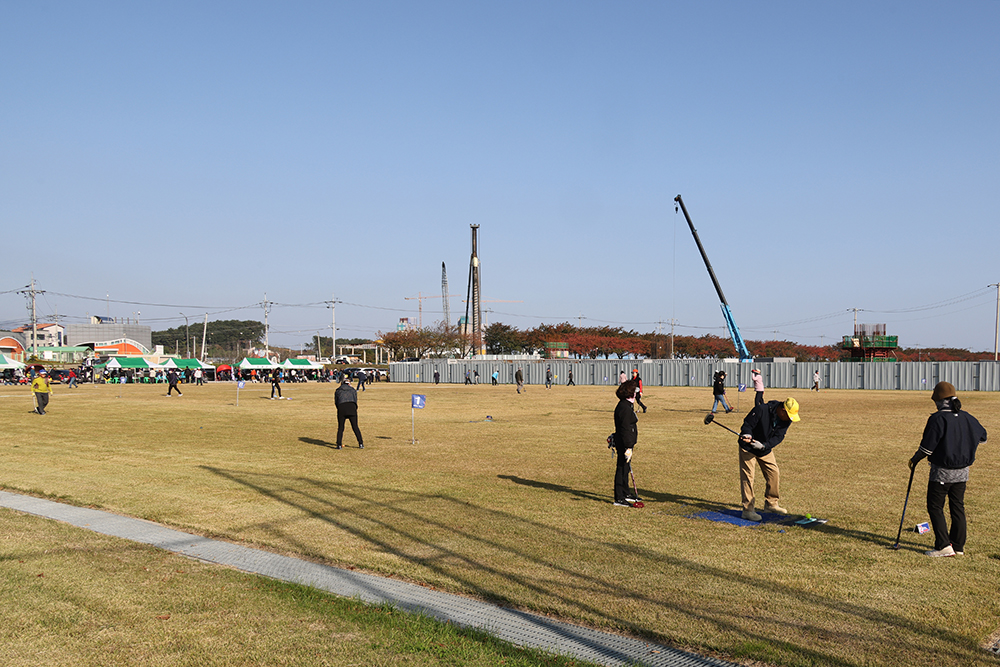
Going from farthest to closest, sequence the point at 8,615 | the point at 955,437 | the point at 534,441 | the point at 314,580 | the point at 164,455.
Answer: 1. the point at 534,441
2. the point at 164,455
3. the point at 955,437
4. the point at 314,580
5. the point at 8,615

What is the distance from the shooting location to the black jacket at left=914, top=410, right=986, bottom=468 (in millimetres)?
7660

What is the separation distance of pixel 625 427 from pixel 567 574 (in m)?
3.97

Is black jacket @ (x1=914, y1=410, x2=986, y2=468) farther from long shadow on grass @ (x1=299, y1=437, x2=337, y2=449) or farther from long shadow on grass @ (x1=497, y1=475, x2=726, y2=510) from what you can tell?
long shadow on grass @ (x1=299, y1=437, x2=337, y2=449)

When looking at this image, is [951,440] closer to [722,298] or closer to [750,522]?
[750,522]

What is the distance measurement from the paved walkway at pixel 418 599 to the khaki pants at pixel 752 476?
15.5 ft

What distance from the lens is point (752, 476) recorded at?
9680 mm

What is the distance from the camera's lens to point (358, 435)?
17.8 m

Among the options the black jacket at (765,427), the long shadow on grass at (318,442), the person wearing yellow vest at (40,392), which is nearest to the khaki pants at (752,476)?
the black jacket at (765,427)

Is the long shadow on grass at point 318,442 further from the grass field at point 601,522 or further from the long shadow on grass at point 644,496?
the long shadow on grass at point 644,496

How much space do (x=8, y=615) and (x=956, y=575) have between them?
28.2 feet

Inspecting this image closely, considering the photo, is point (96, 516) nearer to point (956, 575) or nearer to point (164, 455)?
point (164, 455)

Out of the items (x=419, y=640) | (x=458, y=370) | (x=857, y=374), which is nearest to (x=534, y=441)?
(x=419, y=640)

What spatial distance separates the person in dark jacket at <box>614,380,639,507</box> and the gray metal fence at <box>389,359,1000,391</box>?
39880mm

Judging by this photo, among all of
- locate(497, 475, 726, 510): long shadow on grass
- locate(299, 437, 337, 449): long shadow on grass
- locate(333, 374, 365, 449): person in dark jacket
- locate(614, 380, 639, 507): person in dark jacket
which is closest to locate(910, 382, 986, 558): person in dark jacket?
locate(497, 475, 726, 510): long shadow on grass
